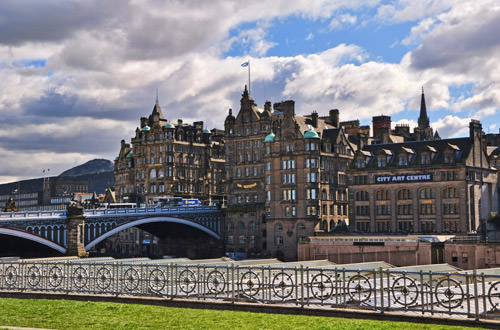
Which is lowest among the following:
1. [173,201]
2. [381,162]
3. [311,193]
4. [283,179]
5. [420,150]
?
[173,201]

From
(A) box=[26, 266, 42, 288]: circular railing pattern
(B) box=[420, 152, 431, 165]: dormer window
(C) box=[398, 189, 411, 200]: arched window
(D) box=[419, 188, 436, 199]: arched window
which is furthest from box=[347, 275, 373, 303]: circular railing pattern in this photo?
(C) box=[398, 189, 411, 200]: arched window

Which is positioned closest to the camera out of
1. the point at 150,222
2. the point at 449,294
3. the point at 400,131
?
the point at 449,294

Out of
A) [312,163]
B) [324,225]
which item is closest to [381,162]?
[312,163]

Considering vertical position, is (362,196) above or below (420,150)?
below

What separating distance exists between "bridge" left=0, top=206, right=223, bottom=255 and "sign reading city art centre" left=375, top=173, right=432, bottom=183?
37.3 m

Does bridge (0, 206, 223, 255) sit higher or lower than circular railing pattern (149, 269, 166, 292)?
higher

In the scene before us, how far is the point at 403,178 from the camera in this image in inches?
4535

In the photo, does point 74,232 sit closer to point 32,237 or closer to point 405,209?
point 32,237

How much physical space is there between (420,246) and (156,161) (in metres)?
76.5

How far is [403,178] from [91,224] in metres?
50.6

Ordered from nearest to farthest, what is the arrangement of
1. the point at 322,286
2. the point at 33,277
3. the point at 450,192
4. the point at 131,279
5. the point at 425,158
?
the point at 322,286 → the point at 131,279 → the point at 33,277 → the point at 450,192 → the point at 425,158

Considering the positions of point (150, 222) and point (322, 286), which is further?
point (150, 222)

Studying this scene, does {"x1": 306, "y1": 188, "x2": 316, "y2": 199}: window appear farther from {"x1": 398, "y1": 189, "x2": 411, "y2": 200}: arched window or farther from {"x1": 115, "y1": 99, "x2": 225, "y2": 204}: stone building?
{"x1": 115, "y1": 99, "x2": 225, "y2": 204}: stone building

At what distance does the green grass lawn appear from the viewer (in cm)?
2867
